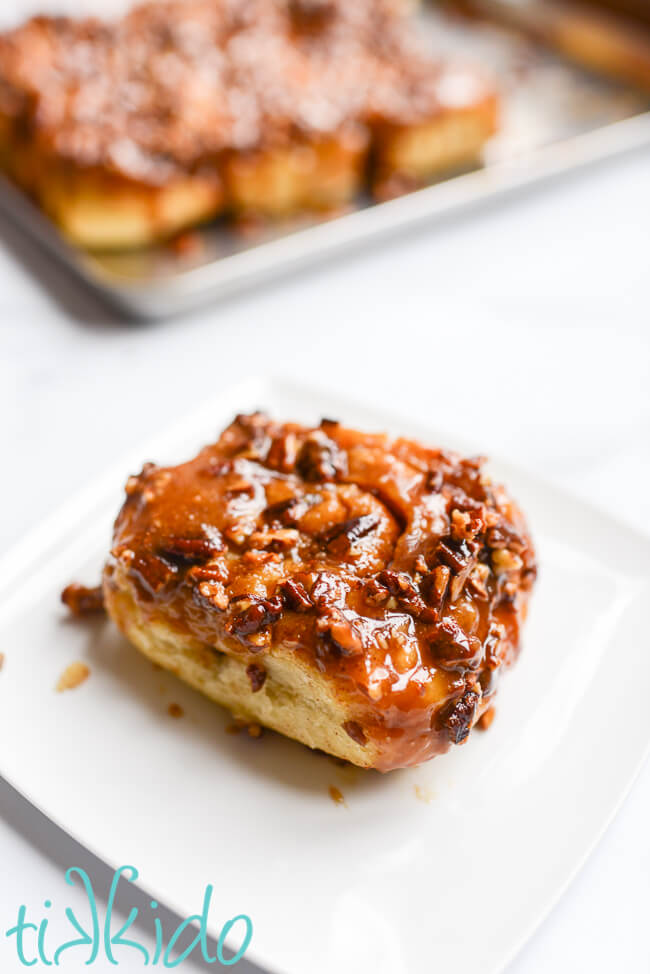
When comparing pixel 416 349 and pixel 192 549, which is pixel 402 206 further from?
pixel 192 549

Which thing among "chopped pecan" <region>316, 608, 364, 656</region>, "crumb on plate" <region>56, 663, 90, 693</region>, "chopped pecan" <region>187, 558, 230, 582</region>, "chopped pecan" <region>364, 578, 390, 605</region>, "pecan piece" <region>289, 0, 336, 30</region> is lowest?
"crumb on plate" <region>56, 663, 90, 693</region>

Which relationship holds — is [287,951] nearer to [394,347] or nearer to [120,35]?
[394,347]

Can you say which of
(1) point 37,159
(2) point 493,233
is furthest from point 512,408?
(1) point 37,159

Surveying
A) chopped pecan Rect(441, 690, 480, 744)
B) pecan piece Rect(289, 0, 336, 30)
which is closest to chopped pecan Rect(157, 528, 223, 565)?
chopped pecan Rect(441, 690, 480, 744)

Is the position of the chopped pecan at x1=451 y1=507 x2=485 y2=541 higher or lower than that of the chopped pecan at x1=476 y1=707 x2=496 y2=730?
higher

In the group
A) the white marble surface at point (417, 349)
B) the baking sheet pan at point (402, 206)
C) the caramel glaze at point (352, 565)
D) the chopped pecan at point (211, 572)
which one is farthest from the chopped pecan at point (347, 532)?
the baking sheet pan at point (402, 206)

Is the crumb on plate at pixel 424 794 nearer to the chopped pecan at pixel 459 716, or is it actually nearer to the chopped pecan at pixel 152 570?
the chopped pecan at pixel 459 716

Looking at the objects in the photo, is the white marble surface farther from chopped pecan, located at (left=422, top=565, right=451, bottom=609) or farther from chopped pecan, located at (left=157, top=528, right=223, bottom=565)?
chopped pecan, located at (left=422, top=565, right=451, bottom=609)
